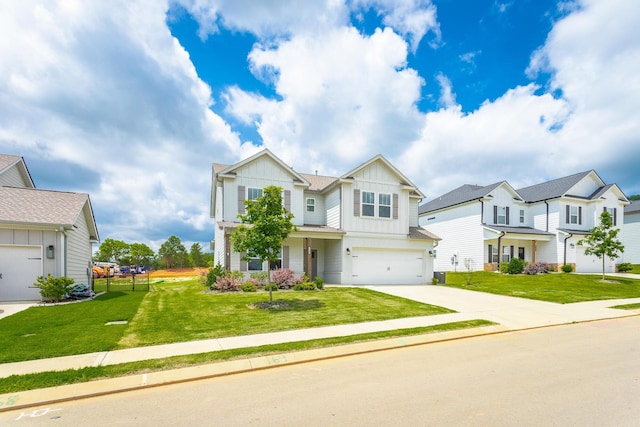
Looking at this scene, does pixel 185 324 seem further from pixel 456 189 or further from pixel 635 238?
pixel 635 238

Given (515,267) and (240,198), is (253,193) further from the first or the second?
(515,267)

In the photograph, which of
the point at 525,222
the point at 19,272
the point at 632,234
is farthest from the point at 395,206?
the point at 632,234

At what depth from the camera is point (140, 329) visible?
8.30 metres

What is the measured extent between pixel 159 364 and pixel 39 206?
507 inches

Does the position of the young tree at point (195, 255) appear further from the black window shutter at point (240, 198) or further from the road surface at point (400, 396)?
the road surface at point (400, 396)

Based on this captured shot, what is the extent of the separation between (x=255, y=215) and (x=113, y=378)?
661 cm

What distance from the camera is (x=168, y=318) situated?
9641 mm

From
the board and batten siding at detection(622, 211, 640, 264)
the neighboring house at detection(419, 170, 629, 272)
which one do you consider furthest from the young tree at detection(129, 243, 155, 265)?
the board and batten siding at detection(622, 211, 640, 264)

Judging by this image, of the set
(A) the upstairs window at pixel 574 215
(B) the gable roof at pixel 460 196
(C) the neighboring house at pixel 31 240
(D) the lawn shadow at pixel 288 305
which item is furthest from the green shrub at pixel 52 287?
(A) the upstairs window at pixel 574 215

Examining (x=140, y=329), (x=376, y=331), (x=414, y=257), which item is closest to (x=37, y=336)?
(x=140, y=329)

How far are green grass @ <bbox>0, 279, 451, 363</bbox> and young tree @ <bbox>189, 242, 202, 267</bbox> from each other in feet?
118

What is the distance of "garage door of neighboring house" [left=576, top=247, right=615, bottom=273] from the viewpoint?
28.1 m

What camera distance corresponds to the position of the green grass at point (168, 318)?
7.07 m

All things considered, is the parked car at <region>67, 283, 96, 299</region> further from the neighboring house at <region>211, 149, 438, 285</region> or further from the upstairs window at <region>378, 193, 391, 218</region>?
the upstairs window at <region>378, 193, 391, 218</region>
